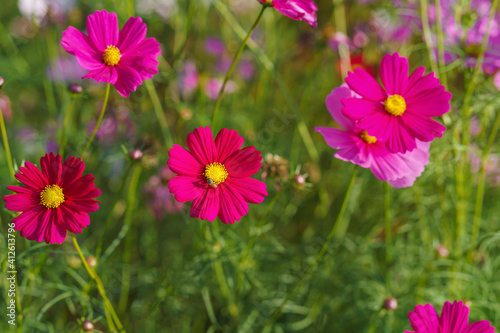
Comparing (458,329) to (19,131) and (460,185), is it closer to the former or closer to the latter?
(460,185)

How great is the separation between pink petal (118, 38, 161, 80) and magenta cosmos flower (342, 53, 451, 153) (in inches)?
10.3

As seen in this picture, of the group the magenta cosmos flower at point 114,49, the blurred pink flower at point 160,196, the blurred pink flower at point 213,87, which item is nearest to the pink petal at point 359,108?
the magenta cosmos flower at point 114,49

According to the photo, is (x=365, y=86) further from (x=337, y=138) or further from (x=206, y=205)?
(x=206, y=205)

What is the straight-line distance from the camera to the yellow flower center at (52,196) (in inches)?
21.3

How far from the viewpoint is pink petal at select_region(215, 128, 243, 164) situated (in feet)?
1.86

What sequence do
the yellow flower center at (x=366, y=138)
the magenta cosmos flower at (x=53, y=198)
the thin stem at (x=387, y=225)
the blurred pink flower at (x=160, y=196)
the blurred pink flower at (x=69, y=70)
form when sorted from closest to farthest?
the magenta cosmos flower at (x=53, y=198) → the yellow flower center at (x=366, y=138) → the thin stem at (x=387, y=225) → the blurred pink flower at (x=160, y=196) → the blurred pink flower at (x=69, y=70)

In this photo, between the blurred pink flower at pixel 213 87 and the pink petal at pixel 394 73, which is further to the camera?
the blurred pink flower at pixel 213 87

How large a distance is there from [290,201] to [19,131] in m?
0.96

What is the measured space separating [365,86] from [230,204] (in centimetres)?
25

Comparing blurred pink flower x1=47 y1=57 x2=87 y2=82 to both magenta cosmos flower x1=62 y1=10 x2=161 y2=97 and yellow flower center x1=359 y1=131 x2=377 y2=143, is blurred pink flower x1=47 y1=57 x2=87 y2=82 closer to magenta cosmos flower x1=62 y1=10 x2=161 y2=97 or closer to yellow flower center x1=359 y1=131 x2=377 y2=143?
magenta cosmos flower x1=62 y1=10 x2=161 y2=97

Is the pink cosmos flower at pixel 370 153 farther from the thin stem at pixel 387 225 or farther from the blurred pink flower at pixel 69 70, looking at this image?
the blurred pink flower at pixel 69 70

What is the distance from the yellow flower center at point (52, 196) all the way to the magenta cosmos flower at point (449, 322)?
47cm

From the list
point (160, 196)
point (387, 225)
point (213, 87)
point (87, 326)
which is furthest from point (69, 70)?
point (387, 225)

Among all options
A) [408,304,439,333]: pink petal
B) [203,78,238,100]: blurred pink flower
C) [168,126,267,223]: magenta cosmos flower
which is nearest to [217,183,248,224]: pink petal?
[168,126,267,223]: magenta cosmos flower
